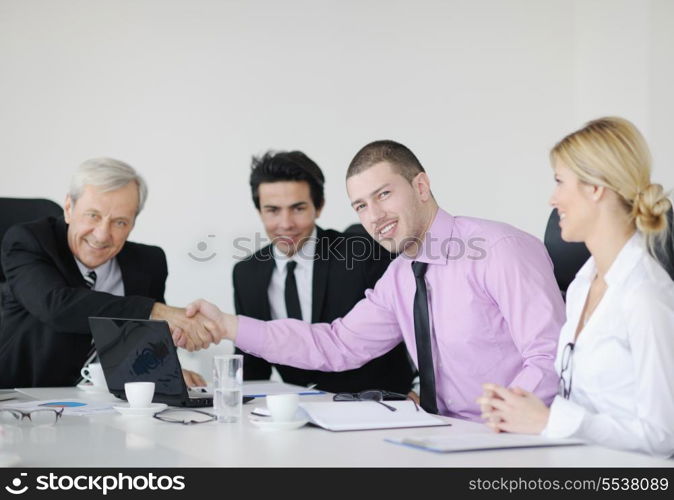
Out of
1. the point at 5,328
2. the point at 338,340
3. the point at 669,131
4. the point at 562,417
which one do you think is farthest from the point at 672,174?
the point at 5,328

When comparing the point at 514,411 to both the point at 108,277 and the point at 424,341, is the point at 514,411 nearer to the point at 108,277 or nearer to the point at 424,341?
the point at 424,341

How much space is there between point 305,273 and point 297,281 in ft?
0.15

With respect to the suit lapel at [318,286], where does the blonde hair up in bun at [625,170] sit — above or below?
above

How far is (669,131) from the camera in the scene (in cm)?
414

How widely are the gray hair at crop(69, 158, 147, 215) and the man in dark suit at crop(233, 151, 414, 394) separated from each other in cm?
64

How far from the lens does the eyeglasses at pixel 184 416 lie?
74.9 inches

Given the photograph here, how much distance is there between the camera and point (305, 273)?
134 inches

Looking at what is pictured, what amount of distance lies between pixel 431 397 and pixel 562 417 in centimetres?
85

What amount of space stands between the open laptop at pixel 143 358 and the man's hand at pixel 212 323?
359mm

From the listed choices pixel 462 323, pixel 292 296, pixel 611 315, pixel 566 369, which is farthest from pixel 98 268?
pixel 611 315

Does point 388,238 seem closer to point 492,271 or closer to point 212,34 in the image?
point 492,271

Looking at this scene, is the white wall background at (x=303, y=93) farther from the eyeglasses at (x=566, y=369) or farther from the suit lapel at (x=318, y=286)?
the eyeglasses at (x=566, y=369)

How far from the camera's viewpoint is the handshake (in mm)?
2717

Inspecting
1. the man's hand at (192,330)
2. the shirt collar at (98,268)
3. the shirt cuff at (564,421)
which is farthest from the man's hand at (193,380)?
the shirt cuff at (564,421)
